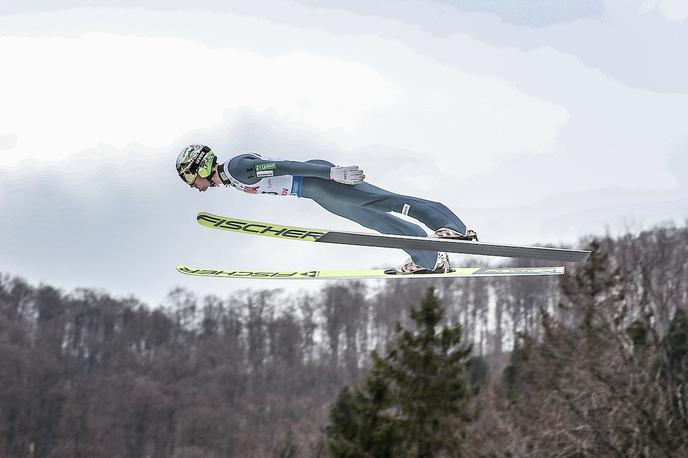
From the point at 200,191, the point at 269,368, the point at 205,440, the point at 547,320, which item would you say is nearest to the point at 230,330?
the point at 269,368

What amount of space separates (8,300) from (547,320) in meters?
59.0

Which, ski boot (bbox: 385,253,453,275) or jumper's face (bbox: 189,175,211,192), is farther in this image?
ski boot (bbox: 385,253,453,275)

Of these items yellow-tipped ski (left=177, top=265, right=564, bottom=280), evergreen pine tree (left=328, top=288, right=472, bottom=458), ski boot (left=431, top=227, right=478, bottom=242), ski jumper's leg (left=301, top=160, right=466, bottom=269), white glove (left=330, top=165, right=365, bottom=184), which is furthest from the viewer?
evergreen pine tree (left=328, top=288, right=472, bottom=458)

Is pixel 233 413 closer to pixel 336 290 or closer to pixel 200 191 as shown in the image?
pixel 336 290

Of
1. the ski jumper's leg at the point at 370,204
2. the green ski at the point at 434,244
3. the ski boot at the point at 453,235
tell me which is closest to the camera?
the green ski at the point at 434,244

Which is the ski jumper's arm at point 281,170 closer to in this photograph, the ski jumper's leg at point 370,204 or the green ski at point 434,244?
the ski jumper's leg at point 370,204

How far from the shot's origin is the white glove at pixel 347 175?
24.7 ft

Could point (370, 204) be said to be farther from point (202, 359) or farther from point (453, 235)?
point (202, 359)

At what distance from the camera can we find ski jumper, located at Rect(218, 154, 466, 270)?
7.75 m

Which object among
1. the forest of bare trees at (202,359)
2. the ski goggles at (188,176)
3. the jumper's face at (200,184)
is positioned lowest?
the forest of bare trees at (202,359)

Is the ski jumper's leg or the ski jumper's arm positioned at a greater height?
the ski jumper's arm

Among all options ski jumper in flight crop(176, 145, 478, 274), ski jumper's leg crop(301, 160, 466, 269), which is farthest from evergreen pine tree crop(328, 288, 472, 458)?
ski jumper in flight crop(176, 145, 478, 274)

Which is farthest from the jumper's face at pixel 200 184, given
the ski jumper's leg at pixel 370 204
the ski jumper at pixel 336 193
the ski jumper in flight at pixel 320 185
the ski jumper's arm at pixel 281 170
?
the ski jumper's leg at pixel 370 204

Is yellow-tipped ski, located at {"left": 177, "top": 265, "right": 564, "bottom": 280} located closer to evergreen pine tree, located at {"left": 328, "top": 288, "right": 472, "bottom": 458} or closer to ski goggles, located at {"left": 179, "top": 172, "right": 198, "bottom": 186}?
ski goggles, located at {"left": 179, "top": 172, "right": 198, "bottom": 186}
